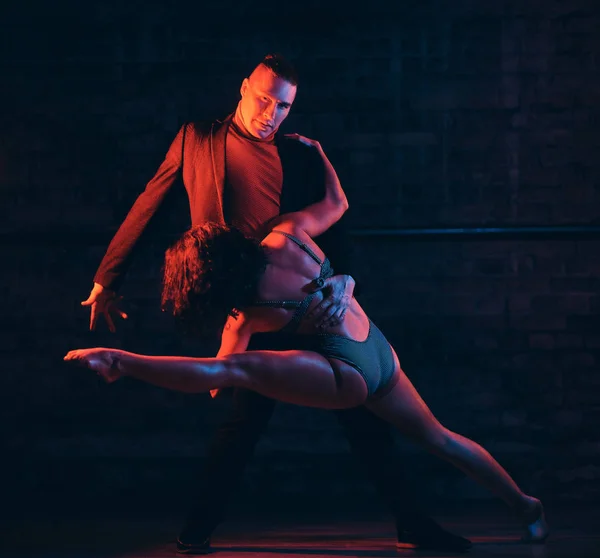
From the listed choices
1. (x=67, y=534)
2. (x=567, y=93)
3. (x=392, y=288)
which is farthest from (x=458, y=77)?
(x=67, y=534)

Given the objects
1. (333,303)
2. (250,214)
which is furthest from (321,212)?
(333,303)

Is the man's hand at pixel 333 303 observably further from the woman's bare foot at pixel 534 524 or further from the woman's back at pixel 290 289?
the woman's bare foot at pixel 534 524

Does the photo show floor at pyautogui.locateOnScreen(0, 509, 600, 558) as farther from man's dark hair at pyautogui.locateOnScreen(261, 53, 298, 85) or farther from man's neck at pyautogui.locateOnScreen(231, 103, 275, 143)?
man's dark hair at pyautogui.locateOnScreen(261, 53, 298, 85)

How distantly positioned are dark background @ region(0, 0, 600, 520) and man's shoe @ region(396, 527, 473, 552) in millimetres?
1057

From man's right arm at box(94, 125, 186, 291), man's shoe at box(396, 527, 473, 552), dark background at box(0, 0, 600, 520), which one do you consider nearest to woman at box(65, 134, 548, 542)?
man's shoe at box(396, 527, 473, 552)

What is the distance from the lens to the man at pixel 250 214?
3293 millimetres

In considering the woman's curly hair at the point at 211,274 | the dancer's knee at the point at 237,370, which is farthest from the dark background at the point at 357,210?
the dancer's knee at the point at 237,370

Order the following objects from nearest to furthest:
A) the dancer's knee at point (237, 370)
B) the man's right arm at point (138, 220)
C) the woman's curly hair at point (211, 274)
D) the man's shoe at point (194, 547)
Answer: the dancer's knee at point (237, 370) → the woman's curly hair at point (211, 274) → the man's shoe at point (194, 547) → the man's right arm at point (138, 220)

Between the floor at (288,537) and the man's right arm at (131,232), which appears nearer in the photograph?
the floor at (288,537)

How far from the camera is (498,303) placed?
4418mm

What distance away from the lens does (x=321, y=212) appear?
3361 mm

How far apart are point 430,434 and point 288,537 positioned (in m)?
0.80

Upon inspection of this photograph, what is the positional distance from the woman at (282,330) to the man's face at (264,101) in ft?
1.20

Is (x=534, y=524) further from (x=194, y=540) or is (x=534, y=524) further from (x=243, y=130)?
(x=243, y=130)
